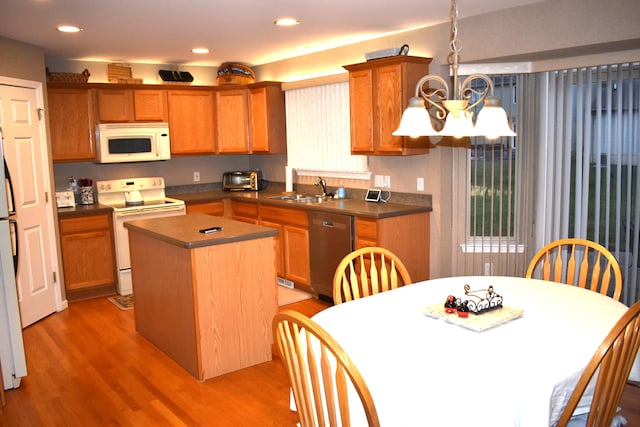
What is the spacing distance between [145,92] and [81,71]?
0.70m

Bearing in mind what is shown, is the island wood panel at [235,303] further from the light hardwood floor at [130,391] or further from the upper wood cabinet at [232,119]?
the upper wood cabinet at [232,119]

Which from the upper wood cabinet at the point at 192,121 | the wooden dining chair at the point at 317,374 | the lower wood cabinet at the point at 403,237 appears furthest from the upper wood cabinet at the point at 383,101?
the wooden dining chair at the point at 317,374

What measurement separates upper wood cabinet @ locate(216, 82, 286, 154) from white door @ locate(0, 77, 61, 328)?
2012 mm

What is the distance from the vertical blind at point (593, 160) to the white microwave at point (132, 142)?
3850 mm

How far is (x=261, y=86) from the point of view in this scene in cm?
598

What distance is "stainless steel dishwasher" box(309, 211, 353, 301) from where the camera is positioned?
4.58m

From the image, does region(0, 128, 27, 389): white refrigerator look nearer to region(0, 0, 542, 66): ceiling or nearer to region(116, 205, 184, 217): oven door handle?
region(0, 0, 542, 66): ceiling

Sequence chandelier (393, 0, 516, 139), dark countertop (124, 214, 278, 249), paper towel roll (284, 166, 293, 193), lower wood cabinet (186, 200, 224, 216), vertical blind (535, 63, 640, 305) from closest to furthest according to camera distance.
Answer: chandelier (393, 0, 516, 139) < dark countertop (124, 214, 278, 249) < vertical blind (535, 63, 640, 305) < lower wood cabinet (186, 200, 224, 216) < paper towel roll (284, 166, 293, 193)

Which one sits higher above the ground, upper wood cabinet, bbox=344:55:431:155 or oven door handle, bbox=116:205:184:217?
upper wood cabinet, bbox=344:55:431:155

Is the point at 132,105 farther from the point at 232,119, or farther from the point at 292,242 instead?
the point at 292,242

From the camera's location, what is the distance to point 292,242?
5.25 metres

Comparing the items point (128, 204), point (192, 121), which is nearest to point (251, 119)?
point (192, 121)

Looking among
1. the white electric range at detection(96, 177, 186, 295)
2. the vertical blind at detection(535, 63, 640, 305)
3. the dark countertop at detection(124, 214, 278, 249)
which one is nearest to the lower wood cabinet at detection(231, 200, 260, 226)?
the white electric range at detection(96, 177, 186, 295)

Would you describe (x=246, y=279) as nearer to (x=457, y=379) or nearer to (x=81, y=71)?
(x=457, y=379)
